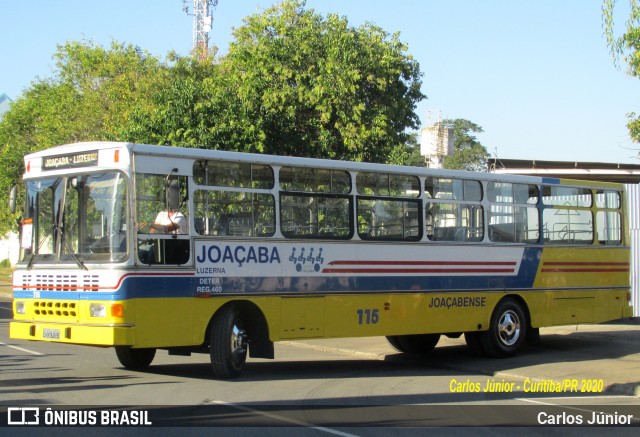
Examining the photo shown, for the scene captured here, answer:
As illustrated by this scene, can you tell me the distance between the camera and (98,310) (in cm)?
1098

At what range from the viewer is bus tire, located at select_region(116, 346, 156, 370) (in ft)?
42.2

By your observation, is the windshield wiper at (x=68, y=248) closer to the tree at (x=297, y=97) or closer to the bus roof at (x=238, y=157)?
the bus roof at (x=238, y=157)

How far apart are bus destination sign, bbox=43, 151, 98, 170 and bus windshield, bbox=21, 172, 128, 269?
0.56ft

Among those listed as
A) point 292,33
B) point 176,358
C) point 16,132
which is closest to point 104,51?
point 16,132

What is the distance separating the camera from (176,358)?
50.6ft

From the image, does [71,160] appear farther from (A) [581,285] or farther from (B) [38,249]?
(A) [581,285]

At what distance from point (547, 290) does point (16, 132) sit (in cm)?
4348

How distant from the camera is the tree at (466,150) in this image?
76438mm

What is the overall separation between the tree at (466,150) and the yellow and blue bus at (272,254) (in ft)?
188

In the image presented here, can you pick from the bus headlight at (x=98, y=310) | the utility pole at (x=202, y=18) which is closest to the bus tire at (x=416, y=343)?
the bus headlight at (x=98, y=310)

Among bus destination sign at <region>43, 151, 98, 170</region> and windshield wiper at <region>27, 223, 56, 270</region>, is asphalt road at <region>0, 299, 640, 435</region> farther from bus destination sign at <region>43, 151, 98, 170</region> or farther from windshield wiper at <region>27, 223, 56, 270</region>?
bus destination sign at <region>43, 151, 98, 170</region>

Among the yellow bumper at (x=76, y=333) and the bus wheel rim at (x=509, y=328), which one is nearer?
the yellow bumper at (x=76, y=333)

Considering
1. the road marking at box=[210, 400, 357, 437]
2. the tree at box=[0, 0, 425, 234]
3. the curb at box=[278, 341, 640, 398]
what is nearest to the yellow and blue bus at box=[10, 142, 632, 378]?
the curb at box=[278, 341, 640, 398]

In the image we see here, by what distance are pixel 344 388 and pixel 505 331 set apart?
5048 millimetres
